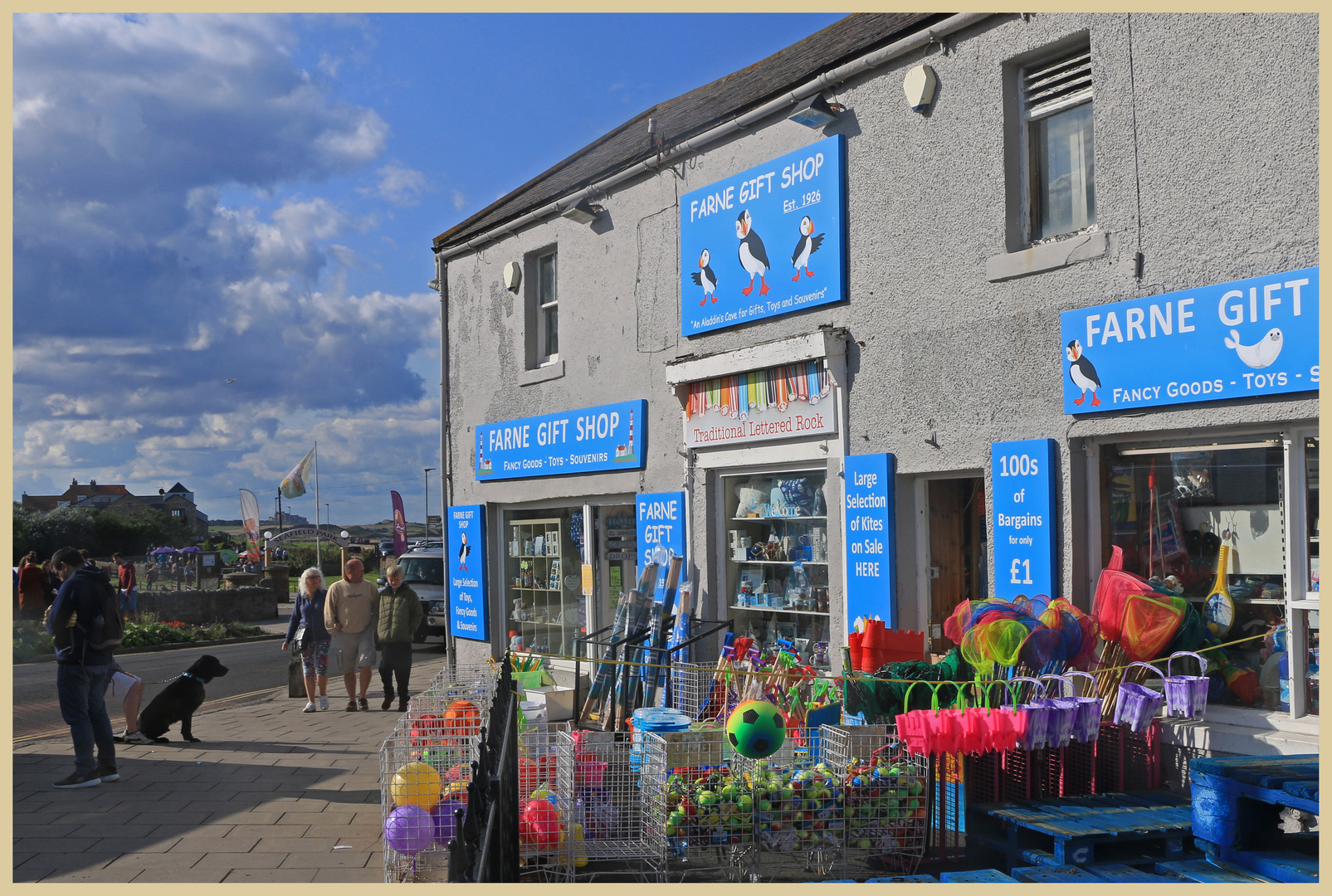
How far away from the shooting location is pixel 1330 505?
539cm

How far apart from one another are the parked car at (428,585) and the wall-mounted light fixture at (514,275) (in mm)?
8343

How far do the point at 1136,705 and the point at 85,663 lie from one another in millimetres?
7308

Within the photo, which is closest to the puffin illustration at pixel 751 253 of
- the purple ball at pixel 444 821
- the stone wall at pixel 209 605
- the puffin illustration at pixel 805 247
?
the puffin illustration at pixel 805 247

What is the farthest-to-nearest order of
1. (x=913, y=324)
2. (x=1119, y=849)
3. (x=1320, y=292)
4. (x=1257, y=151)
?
(x=913, y=324)
(x=1257, y=151)
(x=1320, y=292)
(x=1119, y=849)

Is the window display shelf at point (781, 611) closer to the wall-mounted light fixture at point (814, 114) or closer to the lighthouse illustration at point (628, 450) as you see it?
the lighthouse illustration at point (628, 450)

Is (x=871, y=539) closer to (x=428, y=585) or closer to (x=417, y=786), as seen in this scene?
(x=417, y=786)

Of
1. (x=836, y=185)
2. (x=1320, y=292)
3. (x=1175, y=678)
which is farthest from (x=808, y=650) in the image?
(x=1320, y=292)

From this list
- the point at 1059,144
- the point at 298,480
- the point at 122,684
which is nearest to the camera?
the point at 1059,144

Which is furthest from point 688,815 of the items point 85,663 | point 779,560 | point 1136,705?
point 85,663

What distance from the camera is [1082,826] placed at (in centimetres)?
475

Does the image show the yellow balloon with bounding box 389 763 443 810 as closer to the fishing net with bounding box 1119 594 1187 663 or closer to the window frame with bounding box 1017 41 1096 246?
the fishing net with bounding box 1119 594 1187 663

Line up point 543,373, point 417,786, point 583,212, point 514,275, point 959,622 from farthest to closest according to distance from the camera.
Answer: point 514,275 → point 543,373 → point 583,212 → point 959,622 → point 417,786

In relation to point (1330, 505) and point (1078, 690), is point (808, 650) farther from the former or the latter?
point (1330, 505)

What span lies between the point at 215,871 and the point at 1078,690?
5035mm
